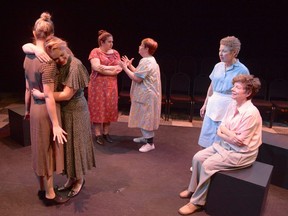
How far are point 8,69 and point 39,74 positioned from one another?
14.6 feet

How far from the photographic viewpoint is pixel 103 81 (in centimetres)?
377

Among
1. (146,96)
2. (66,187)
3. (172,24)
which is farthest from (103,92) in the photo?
(172,24)

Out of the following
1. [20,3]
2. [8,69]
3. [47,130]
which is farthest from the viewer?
[8,69]

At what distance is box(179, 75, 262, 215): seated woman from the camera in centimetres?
239

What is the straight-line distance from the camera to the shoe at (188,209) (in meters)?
2.58

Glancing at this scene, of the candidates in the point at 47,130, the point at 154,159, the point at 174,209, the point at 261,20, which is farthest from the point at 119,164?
the point at 261,20

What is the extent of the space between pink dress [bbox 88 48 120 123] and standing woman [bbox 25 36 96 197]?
1144 millimetres

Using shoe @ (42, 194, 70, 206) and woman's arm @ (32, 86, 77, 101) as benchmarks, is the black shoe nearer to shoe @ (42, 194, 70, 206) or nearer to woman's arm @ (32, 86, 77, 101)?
shoe @ (42, 194, 70, 206)

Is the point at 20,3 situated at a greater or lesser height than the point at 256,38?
greater

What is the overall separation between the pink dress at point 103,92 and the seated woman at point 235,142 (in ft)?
5.07

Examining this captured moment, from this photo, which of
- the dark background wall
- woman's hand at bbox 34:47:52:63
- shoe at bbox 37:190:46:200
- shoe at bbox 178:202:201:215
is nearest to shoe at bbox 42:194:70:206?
shoe at bbox 37:190:46:200

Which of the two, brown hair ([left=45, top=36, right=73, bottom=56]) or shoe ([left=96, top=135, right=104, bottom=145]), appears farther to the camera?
shoe ([left=96, top=135, right=104, bottom=145])

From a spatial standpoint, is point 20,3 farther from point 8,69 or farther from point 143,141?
point 143,141

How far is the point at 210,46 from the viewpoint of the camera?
5719 millimetres
